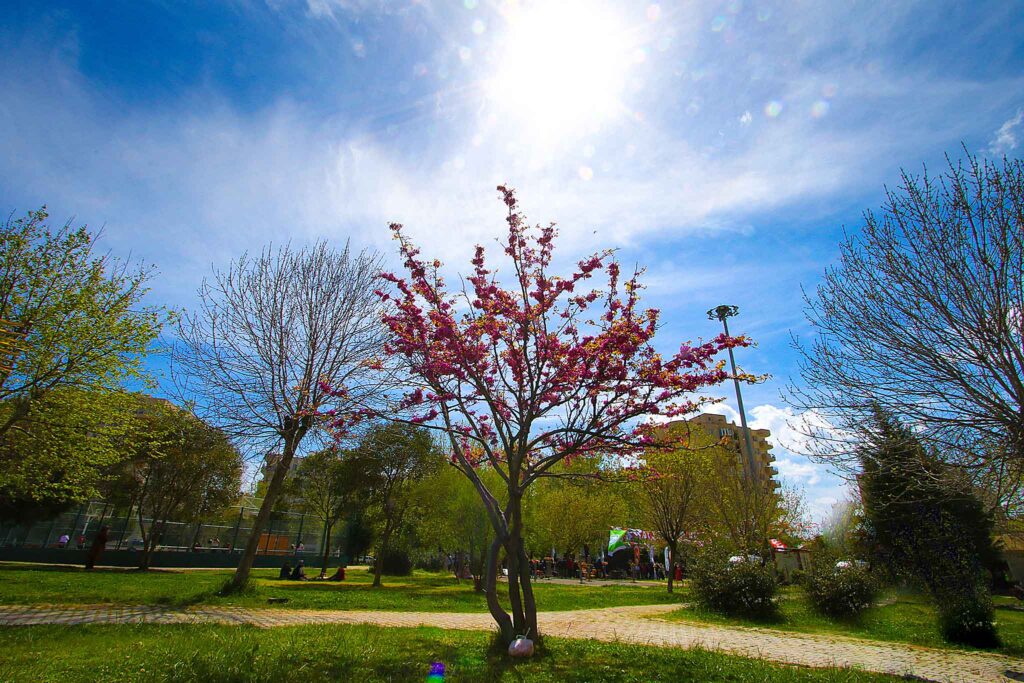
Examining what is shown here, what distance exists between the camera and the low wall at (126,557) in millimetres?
21219

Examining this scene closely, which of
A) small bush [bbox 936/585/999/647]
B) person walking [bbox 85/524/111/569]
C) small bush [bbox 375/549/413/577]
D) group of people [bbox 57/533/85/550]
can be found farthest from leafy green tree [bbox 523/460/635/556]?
group of people [bbox 57/533/85/550]

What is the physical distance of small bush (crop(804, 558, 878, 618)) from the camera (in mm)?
12594

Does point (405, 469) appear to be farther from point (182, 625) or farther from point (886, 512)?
point (886, 512)

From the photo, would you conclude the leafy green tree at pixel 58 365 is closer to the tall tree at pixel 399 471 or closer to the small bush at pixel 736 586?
the tall tree at pixel 399 471

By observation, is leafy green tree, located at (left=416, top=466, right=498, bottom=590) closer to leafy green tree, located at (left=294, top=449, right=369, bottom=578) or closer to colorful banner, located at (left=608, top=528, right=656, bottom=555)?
leafy green tree, located at (left=294, top=449, right=369, bottom=578)

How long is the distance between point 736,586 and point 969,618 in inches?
190

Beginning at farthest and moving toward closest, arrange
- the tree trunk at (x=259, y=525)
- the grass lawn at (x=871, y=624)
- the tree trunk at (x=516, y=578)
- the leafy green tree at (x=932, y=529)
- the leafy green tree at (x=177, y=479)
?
the leafy green tree at (x=177, y=479), the tree trunk at (x=259, y=525), the grass lawn at (x=871, y=624), the leafy green tree at (x=932, y=529), the tree trunk at (x=516, y=578)

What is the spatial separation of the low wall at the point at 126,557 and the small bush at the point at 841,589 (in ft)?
90.6

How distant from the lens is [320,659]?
6.12 metres

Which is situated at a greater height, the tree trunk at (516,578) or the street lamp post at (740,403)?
the street lamp post at (740,403)

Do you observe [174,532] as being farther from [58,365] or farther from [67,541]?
[58,365]

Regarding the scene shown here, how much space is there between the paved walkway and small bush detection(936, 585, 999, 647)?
113 centimetres

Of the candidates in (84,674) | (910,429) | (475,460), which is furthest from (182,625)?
(910,429)

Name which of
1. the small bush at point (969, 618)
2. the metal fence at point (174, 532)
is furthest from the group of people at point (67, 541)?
the small bush at point (969, 618)
